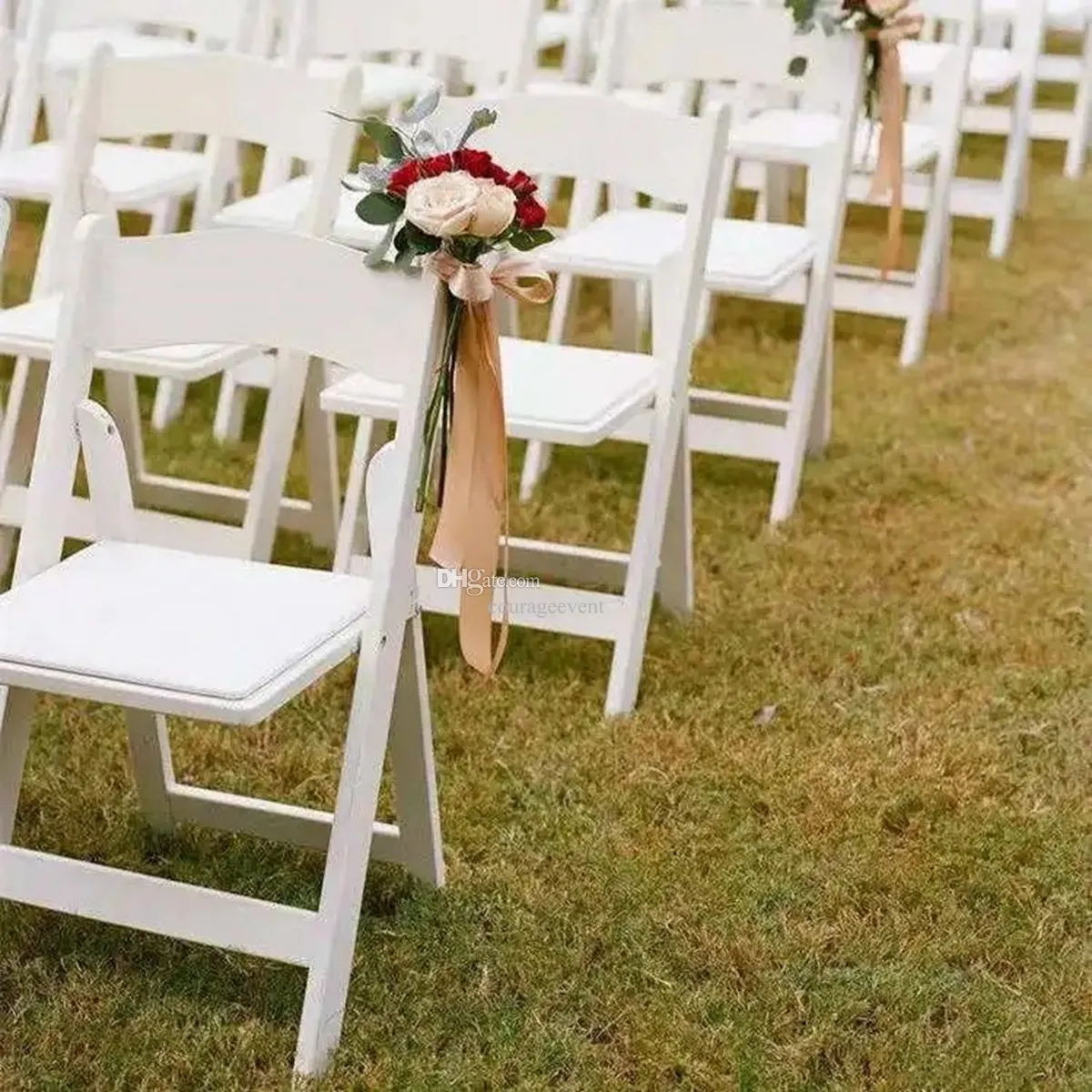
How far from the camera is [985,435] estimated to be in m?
5.21

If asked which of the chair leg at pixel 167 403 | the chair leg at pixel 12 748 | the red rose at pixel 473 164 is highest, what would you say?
the red rose at pixel 473 164

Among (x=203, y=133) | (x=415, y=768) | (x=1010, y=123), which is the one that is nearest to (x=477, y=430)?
(x=415, y=768)

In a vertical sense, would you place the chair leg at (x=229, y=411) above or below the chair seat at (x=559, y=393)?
below

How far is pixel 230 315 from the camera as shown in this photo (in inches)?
106

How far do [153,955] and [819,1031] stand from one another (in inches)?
38.1

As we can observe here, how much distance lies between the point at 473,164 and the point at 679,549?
58.6 inches

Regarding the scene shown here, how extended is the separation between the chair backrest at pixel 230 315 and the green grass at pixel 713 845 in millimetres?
626

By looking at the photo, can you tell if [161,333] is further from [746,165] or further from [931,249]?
[746,165]

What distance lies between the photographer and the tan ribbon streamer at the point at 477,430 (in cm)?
261

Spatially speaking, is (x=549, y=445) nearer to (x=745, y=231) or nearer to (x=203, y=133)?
(x=745, y=231)

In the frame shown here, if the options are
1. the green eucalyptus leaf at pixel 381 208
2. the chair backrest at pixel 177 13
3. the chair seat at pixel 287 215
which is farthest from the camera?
the chair backrest at pixel 177 13

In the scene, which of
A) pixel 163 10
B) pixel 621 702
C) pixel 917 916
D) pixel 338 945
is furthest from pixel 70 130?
pixel 917 916

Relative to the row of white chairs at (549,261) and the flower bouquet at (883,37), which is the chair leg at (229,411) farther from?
the flower bouquet at (883,37)

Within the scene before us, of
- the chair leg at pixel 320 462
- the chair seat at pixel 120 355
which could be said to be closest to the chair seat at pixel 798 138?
the chair leg at pixel 320 462
